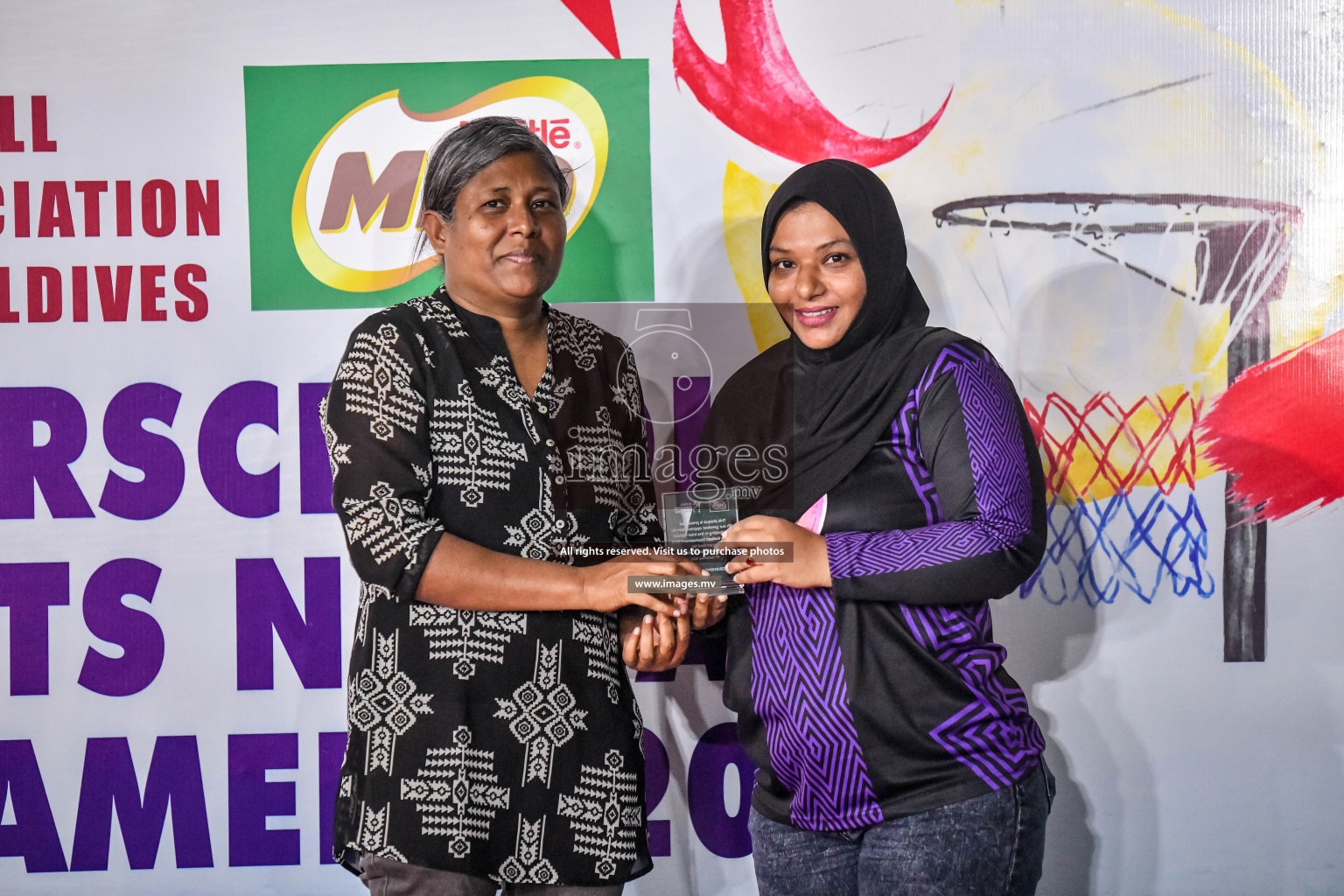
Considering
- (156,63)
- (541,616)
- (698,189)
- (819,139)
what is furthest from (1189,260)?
(156,63)

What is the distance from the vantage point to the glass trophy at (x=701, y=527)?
1.53 metres

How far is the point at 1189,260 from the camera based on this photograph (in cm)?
237

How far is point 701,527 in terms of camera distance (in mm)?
1573

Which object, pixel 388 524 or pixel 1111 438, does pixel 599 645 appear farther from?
pixel 1111 438

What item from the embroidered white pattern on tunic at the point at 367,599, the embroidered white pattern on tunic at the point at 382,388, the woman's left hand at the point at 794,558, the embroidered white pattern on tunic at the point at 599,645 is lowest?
the embroidered white pattern on tunic at the point at 599,645

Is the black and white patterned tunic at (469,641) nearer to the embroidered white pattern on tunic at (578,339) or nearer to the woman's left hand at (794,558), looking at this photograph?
the embroidered white pattern on tunic at (578,339)

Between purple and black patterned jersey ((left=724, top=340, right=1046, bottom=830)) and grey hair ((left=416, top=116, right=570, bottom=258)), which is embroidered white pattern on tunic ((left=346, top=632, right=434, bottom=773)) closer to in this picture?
purple and black patterned jersey ((left=724, top=340, right=1046, bottom=830))

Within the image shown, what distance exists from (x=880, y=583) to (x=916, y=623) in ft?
0.34

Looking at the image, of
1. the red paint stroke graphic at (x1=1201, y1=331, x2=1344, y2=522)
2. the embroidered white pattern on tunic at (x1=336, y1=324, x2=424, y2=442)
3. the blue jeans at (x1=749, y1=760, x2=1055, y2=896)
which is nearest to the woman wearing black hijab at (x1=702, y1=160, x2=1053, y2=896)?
the blue jeans at (x1=749, y1=760, x2=1055, y2=896)

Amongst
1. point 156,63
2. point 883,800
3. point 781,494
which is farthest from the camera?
point 156,63

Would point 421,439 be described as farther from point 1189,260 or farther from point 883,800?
point 1189,260

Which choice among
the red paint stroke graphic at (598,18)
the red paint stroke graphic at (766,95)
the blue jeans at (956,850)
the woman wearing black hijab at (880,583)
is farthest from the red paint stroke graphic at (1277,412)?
the red paint stroke graphic at (598,18)

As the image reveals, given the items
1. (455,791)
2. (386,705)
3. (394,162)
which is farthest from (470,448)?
(394,162)

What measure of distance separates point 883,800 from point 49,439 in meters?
2.01
